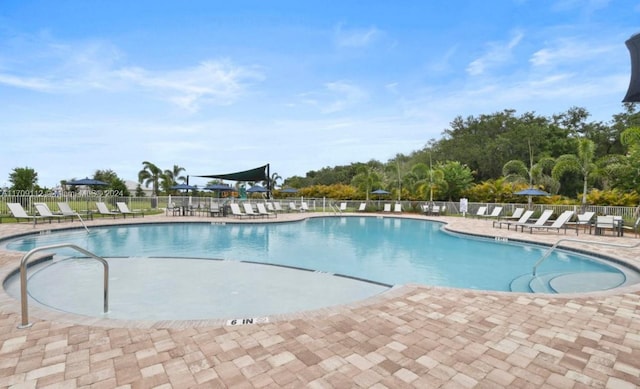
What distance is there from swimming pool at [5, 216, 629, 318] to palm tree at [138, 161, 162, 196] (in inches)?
1126

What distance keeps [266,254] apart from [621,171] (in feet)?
51.1

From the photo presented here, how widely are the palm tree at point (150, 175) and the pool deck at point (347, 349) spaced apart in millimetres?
39200

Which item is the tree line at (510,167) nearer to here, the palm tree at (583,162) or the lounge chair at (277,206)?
the palm tree at (583,162)

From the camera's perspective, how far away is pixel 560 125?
33219 millimetres

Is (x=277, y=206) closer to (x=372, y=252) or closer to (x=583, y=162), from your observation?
(x=372, y=252)

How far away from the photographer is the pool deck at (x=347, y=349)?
7.50ft

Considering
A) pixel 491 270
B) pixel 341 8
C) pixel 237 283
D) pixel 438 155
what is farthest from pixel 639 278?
pixel 438 155

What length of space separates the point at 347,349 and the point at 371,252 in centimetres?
675

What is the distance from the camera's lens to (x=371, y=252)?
30.7ft

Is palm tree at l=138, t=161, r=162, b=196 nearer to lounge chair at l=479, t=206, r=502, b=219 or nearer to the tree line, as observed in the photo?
the tree line

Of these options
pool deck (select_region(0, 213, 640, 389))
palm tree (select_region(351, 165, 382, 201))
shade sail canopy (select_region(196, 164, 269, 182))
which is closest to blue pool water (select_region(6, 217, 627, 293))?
pool deck (select_region(0, 213, 640, 389))

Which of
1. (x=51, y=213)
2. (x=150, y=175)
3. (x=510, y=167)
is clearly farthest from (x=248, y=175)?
(x=150, y=175)

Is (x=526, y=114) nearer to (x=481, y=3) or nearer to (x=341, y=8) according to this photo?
(x=481, y=3)

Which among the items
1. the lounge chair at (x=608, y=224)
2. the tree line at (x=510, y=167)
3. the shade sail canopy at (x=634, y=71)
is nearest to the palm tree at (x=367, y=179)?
the tree line at (x=510, y=167)
